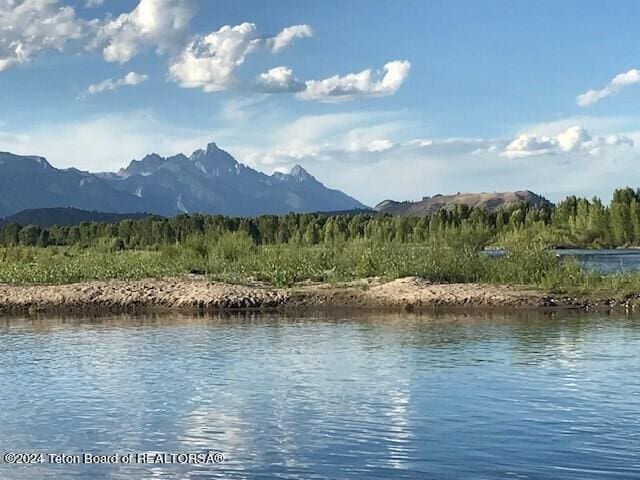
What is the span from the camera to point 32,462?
1123cm

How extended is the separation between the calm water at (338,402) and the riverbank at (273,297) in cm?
721

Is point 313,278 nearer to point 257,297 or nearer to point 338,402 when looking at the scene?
point 257,297

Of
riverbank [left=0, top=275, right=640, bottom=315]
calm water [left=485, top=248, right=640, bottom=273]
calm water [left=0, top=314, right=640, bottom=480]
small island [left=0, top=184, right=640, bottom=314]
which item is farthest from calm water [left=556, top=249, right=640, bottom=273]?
calm water [left=0, top=314, right=640, bottom=480]

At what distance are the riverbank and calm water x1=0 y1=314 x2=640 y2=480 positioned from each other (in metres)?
7.21

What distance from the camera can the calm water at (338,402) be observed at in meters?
11.0

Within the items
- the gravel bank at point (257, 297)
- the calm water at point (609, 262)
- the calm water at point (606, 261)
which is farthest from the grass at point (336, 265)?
the calm water at point (609, 262)

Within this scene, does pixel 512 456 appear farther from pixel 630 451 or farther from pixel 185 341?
pixel 185 341

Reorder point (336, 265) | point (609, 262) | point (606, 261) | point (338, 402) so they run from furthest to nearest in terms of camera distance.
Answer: point (606, 261)
point (609, 262)
point (336, 265)
point (338, 402)

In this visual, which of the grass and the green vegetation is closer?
the grass

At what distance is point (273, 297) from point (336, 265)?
6.50 metres

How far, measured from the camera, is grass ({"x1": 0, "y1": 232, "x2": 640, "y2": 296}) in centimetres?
3438

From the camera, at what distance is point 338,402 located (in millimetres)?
14414

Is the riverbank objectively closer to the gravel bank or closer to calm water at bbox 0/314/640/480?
the gravel bank

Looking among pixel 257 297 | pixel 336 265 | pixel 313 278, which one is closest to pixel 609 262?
pixel 336 265
